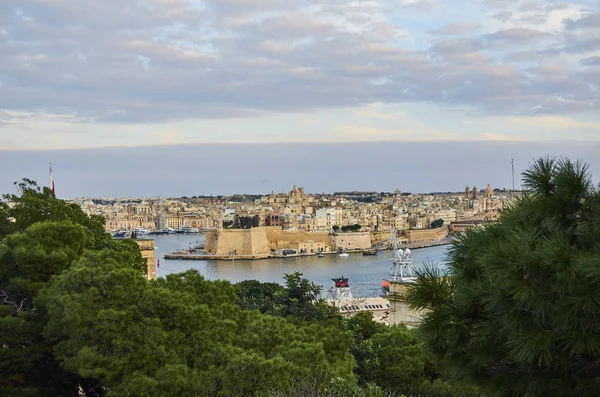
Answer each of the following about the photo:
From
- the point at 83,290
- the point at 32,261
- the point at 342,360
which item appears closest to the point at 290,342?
the point at 342,360

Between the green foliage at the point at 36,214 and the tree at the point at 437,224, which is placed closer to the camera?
the green foliage at the point at 36,214

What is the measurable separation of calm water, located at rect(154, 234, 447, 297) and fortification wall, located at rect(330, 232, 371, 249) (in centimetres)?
229

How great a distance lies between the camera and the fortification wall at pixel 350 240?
5372 cm

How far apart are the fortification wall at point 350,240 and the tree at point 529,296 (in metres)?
50.3

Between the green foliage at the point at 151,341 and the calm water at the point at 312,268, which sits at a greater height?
the green foliage at the point at 151,341

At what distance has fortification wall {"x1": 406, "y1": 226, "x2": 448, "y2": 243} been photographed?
2382 inches

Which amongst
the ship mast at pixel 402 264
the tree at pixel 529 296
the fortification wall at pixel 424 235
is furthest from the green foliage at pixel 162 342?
the fortification wall at pixel 424 235

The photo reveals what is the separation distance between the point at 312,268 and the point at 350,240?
44.3ft

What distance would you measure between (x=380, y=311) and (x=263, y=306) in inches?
293

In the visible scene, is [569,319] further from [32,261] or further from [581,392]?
[32,261]

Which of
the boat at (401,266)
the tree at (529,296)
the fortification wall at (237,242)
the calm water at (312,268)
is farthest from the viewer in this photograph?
the fortification wall at (237,242)

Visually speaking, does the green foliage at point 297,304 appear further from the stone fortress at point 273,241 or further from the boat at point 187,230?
the boat at point 187,230

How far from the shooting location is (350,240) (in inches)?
2133

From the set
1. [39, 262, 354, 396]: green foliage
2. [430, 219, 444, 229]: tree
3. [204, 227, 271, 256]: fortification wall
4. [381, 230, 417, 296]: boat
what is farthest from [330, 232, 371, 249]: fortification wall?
[39, 262, 354, 396]: green foliage
